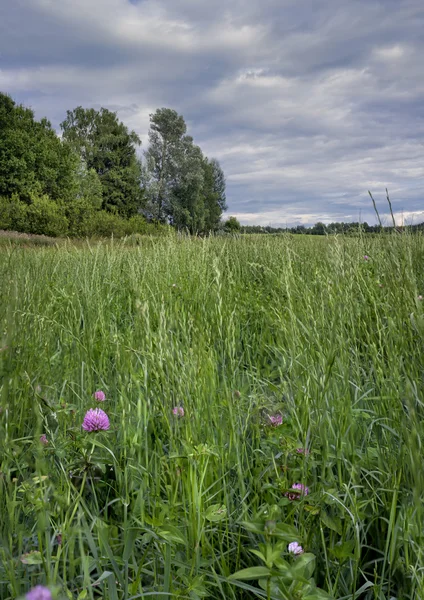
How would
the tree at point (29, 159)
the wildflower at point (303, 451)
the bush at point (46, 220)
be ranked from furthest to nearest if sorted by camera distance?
the tree at point (29, 159) < the bush at point (46, 220) < the wildflower at point (303, 451)

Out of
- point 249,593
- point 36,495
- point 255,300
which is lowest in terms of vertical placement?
point 249,593

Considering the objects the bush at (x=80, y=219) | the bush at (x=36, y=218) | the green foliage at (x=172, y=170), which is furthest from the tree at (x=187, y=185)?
the bush at (x=36, y=218)

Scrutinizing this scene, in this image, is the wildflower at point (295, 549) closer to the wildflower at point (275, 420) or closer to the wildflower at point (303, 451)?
the wildflower at point (303, 451)

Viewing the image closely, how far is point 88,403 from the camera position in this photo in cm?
177

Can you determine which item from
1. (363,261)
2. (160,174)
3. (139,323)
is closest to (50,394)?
(139,323)

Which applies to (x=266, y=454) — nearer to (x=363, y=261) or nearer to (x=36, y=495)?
(x=36, y=495)

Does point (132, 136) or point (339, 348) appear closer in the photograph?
point (339, 348)

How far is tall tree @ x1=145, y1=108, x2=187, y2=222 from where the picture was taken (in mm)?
37731

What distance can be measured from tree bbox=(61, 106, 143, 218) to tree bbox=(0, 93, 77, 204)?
6066 millimetres

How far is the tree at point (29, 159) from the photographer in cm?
2878

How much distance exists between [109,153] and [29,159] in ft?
37.2

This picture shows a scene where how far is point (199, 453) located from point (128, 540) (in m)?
0.26

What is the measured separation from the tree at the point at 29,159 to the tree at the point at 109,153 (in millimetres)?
6066

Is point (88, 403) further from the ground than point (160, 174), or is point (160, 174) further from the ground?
point (160, 174)
